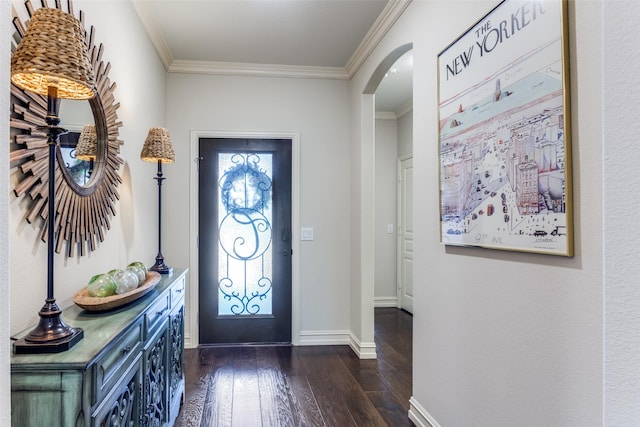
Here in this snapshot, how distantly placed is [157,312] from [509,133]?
1760mm

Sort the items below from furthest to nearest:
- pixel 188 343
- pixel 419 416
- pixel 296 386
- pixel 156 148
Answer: pixel 188 343, pixel 296 386, pixel 156 148, pixel 419 416

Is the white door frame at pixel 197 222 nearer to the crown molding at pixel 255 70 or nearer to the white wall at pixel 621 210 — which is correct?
the crown molding at pixel 255 70

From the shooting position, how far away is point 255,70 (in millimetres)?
3756

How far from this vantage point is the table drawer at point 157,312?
165 centimetres

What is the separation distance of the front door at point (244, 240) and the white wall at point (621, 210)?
3.17 m

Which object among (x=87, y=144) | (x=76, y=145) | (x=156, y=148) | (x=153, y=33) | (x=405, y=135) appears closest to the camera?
(x=76, y=145)

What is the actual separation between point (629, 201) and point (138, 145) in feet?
9.14

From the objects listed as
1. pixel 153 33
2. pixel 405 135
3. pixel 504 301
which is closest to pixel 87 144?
pixel 153 33

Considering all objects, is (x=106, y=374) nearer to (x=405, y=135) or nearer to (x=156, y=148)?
(x=156, y=148)

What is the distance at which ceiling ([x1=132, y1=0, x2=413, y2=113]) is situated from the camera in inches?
106

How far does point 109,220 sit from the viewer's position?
6.95ft

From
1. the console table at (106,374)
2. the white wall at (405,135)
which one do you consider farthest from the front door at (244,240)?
the white wall at (405,135)

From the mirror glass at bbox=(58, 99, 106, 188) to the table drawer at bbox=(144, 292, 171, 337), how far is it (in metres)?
0.66

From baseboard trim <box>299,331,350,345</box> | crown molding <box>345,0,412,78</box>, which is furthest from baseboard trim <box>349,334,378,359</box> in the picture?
crown molding <box>345,0,412,78</box>
